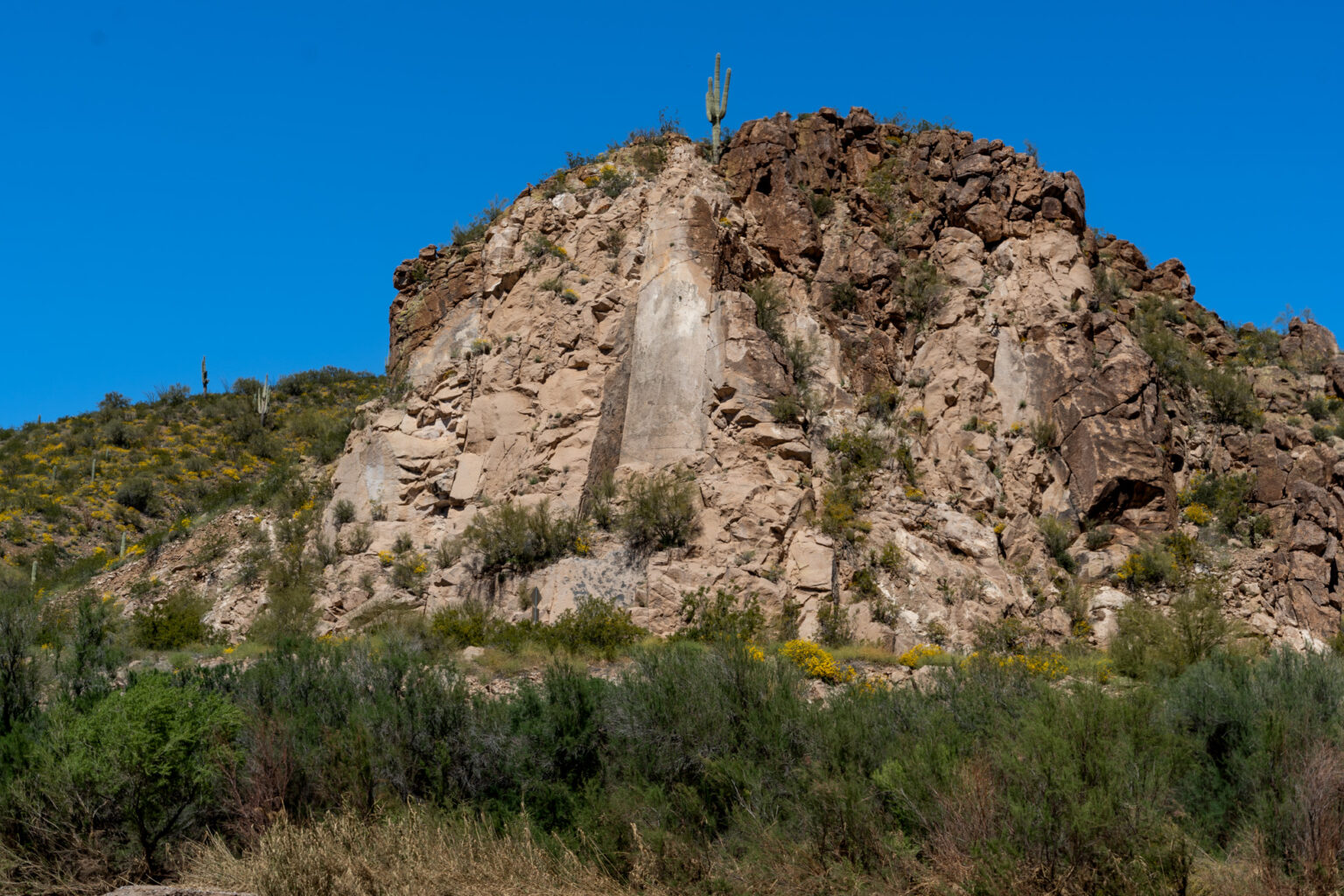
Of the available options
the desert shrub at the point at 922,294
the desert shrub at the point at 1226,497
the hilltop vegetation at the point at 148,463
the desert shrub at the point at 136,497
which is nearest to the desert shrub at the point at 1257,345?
the desert shrub at the point at 1226,497

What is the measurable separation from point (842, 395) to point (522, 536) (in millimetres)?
6998

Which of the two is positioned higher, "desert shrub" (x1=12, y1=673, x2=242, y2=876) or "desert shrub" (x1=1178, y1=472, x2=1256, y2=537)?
"desert shrub" (x1=1178, y1=472, x2=1256, y2=537)

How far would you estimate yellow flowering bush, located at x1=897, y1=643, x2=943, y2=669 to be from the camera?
15347 millimetres

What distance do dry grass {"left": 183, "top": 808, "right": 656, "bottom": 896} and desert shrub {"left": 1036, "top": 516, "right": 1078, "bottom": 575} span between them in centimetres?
1202

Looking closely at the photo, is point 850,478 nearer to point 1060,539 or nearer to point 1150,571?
point 1060,539

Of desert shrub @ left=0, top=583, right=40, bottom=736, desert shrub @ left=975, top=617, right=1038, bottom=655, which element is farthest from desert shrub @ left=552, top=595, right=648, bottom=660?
desert shrub @ left=0, top=583, right=40, bottom=736

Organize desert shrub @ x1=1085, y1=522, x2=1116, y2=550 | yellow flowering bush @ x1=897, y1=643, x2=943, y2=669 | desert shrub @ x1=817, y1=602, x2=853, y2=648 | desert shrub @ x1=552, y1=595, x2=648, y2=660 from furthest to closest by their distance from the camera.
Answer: desert shrub @ x1=1085, y1=522, x2=1116, y2=550
desert shrub @ x1=817, y1=602, x2=853, y2=648
desert shrub @ x1=552, y1=595, x2=648, y2=660
yellow flowering bush @ x1=897, y1=643, x2=943, y2=669

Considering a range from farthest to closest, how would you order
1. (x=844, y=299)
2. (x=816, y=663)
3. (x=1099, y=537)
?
→ (x=844, y=299), (x=1099, y=537), (x=816, y=663)

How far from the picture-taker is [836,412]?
20062 millimetres

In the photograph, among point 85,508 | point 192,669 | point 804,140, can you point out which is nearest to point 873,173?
point 804,140

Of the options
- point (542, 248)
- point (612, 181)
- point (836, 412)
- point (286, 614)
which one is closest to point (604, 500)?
point (836, 412)

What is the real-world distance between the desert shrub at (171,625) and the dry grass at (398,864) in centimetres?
963

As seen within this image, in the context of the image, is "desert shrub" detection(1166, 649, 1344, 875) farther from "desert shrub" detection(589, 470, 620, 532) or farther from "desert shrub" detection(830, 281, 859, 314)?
"desert shrub" detection(830, 281, 859, 314)

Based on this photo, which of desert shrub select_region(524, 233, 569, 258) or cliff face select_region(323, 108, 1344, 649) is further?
desert shrub select_region(524, 233, 569, 258)
